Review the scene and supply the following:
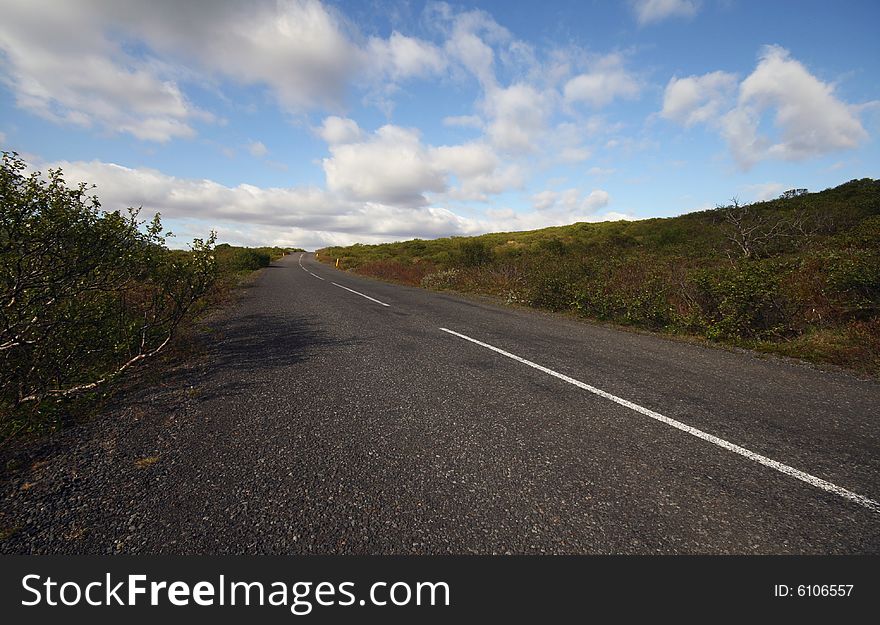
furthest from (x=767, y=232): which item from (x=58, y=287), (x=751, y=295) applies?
(x=58, y=287)

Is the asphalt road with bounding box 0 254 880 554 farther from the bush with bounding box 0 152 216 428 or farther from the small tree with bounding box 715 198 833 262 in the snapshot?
the small tree with bounding box 715 198 833 262

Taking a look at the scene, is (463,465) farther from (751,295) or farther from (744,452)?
(751,295)

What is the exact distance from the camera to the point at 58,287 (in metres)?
3.50

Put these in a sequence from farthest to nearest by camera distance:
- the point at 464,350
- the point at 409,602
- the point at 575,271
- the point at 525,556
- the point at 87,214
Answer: the point at 575,271 → the point at 464,350 → the point at 87,214 → the point at 525,556 → the point at 409,602

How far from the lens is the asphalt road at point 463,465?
6.60 feet

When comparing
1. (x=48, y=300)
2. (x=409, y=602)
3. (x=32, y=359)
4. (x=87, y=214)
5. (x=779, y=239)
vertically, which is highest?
(x=779, y=239)

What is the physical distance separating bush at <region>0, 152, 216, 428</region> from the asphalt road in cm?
85

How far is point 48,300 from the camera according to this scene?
3.58 meters

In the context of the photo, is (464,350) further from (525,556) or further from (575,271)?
(575,271)

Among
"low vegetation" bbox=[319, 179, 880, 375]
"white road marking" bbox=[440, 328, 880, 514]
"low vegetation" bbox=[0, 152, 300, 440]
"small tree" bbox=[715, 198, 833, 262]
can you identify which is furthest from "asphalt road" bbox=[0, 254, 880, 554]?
"small tree" bbox=[715, 198, 833, 262]

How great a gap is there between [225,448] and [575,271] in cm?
1083

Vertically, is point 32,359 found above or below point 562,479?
above

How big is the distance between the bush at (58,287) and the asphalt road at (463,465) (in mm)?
852

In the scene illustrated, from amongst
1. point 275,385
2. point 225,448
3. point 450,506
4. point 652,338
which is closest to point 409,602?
point 450,506
